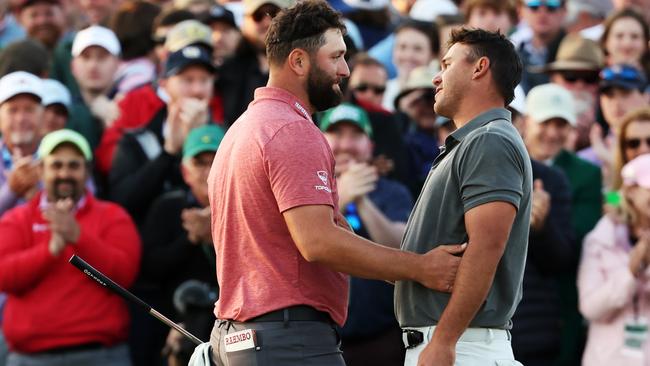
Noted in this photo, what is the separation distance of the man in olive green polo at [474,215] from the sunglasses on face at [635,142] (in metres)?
4.15

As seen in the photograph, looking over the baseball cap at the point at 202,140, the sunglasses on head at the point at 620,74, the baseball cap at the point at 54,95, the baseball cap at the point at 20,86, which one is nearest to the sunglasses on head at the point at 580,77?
the sunglasses on head at the point at 620,74

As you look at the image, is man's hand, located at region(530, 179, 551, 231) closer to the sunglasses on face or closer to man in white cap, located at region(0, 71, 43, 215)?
the sunglasses on face

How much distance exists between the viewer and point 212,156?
10359 millimetres

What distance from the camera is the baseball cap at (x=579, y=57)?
12.4 metres

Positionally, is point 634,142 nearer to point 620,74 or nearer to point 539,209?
point 539,209

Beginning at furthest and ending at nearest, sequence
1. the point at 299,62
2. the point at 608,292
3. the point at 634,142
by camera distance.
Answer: the point at 634,142 < the point at 608,292 < the point at 299,62

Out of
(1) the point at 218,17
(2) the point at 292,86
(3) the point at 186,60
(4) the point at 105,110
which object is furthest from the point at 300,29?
(1) the point at 218,17

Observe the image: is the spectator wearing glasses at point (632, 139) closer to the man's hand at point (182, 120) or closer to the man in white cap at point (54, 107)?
the man's hand at point (182, 120)

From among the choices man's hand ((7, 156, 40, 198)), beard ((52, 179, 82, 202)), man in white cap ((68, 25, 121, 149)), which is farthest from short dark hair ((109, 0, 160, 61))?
beard ((52, 179, 82, 202))

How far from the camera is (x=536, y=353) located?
32.7 ft

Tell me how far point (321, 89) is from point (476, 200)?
95 centimetres

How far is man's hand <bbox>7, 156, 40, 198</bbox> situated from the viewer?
1063 cm

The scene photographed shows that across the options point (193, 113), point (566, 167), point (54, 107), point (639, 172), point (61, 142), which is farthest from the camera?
point (54, 107)

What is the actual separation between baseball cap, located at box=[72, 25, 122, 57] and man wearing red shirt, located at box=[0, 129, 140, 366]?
198 centimetres
